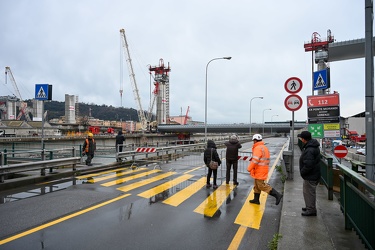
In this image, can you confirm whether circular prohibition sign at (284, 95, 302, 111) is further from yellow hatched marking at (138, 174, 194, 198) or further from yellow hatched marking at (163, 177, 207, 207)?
yellow hatched marking at (138, 174, 194, 198)

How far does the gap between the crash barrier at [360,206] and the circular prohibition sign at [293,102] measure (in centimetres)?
489

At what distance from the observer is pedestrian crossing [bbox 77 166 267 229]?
240 inches

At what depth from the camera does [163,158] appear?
Result: 1722 centimetres

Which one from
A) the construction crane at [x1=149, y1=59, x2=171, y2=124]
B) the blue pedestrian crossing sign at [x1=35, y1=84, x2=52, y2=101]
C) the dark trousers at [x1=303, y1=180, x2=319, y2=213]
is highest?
the construction crane at [x1=149, y1=59, x2=171, y2=124]

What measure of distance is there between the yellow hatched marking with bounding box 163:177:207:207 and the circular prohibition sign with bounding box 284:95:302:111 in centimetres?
424

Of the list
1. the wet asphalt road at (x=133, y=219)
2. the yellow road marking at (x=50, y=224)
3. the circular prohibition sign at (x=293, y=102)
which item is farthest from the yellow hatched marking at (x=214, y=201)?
the circular prohibition sign at (x=293, y=102)

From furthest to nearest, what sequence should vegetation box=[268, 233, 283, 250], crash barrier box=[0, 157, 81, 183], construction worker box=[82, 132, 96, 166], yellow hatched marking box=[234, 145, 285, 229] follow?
construction worker box=[82, 132, 96, 166] → crash barrier box=[0, 157, 81, 183] → yellow hatched marking box=[234, 145, 285, 229] → vegetation box=[268, 233, 283, 250]

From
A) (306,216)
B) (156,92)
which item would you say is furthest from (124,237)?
(156,92)

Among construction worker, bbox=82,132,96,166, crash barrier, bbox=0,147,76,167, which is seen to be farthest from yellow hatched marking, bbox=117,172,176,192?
construction worker, bbox=82,132,96,166

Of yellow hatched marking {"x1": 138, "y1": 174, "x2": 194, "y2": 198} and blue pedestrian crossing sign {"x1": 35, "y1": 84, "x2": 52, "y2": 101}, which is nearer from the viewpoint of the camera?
yellow hatched marking {"x1": 138, "y1": 174, "x2": 194, "y2": 198}

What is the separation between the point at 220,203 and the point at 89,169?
7449 mm

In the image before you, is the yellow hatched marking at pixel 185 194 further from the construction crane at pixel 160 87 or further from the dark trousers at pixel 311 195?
the construction crane at pixel 160 87

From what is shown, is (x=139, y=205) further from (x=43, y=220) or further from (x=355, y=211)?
(x=355, y=211)

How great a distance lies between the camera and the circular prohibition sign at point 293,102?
9200 millimetres
